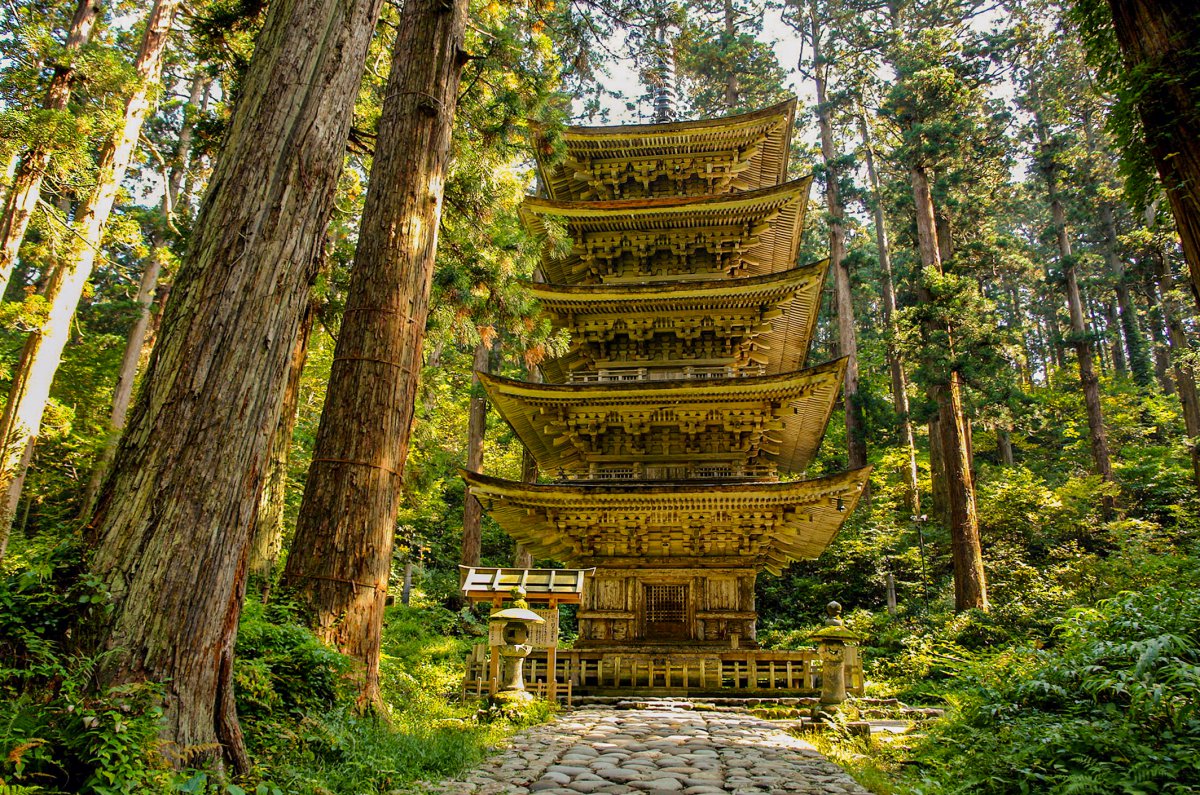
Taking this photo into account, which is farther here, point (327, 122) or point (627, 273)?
point (627, 273)

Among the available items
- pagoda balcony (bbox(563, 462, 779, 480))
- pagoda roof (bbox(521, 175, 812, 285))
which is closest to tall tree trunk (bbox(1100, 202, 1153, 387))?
pagoda roof (bbox(521, 175, 812, 285))

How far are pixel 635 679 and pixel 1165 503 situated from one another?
18519mm

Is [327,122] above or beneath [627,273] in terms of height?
beneath

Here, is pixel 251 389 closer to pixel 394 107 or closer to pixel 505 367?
pixel 394 107

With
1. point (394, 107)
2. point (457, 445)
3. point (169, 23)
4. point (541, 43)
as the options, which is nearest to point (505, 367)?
point (457, 445)

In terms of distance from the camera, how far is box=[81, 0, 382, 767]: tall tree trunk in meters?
3.00

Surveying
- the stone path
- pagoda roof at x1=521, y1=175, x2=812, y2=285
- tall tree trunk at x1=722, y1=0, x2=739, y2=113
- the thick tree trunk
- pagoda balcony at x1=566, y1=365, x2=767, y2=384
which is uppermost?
tall tree trunk at x1=722, y1=0, x2=739, y2=113

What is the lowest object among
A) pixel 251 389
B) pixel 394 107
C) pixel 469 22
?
pixel 251 389

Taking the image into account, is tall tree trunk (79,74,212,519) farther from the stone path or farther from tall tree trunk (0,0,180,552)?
the stone path

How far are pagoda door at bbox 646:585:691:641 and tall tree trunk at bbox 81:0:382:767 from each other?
9.96 meters

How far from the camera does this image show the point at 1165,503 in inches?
792

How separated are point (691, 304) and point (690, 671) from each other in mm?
6626

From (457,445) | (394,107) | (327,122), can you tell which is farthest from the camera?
(457,445)

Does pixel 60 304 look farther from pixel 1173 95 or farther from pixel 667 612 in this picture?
pixel 1173 95
